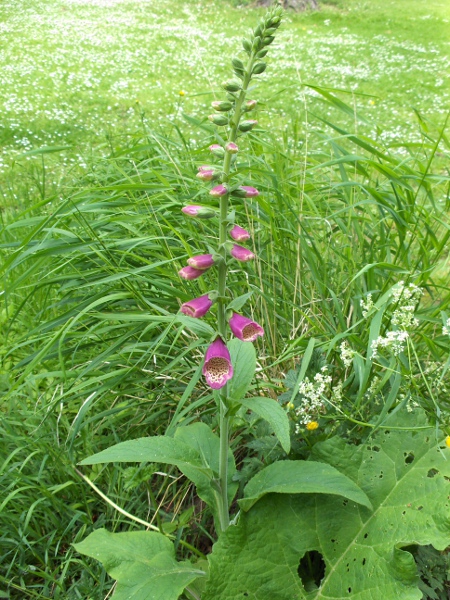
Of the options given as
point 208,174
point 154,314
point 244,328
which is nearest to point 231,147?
point 208,174

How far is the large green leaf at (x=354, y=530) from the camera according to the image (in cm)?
146

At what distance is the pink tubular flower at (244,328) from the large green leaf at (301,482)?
1.36 feet

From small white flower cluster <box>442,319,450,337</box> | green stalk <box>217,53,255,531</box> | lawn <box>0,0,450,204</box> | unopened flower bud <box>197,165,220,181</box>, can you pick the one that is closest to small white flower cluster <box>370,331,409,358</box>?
small white flower cluster <box>442,319,450,337</box>

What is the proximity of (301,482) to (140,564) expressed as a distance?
513 mm

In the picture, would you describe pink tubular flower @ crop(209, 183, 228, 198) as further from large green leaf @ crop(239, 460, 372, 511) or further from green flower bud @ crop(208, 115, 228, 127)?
large green leaf @ crop(239, 460, 372, 511)

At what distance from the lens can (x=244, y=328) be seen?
4.62 feet

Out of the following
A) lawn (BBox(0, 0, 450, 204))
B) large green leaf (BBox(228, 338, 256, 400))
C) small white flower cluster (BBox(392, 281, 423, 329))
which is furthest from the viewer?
lawn (BBox(0, 0, 450, 204))

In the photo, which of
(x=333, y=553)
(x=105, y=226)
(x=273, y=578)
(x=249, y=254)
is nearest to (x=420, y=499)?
(x=333, y=553)

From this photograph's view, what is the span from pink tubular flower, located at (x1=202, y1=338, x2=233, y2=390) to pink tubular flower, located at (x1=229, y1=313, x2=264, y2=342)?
0.06m

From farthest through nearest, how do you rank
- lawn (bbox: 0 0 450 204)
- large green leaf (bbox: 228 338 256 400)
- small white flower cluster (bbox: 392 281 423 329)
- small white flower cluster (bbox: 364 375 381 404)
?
lawn (bbox: 0 0 450 204), small white flower cluster (bbox: 364 375 381 404), small white flower cluster (bbox: 392 281 423 329), large green leaf (bbox: 228 338 256 400)

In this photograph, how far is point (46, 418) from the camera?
2152 mm

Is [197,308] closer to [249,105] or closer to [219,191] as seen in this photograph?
[219,191]

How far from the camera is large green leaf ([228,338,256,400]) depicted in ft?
5.16

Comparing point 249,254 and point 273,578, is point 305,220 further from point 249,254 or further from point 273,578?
point 273,578
